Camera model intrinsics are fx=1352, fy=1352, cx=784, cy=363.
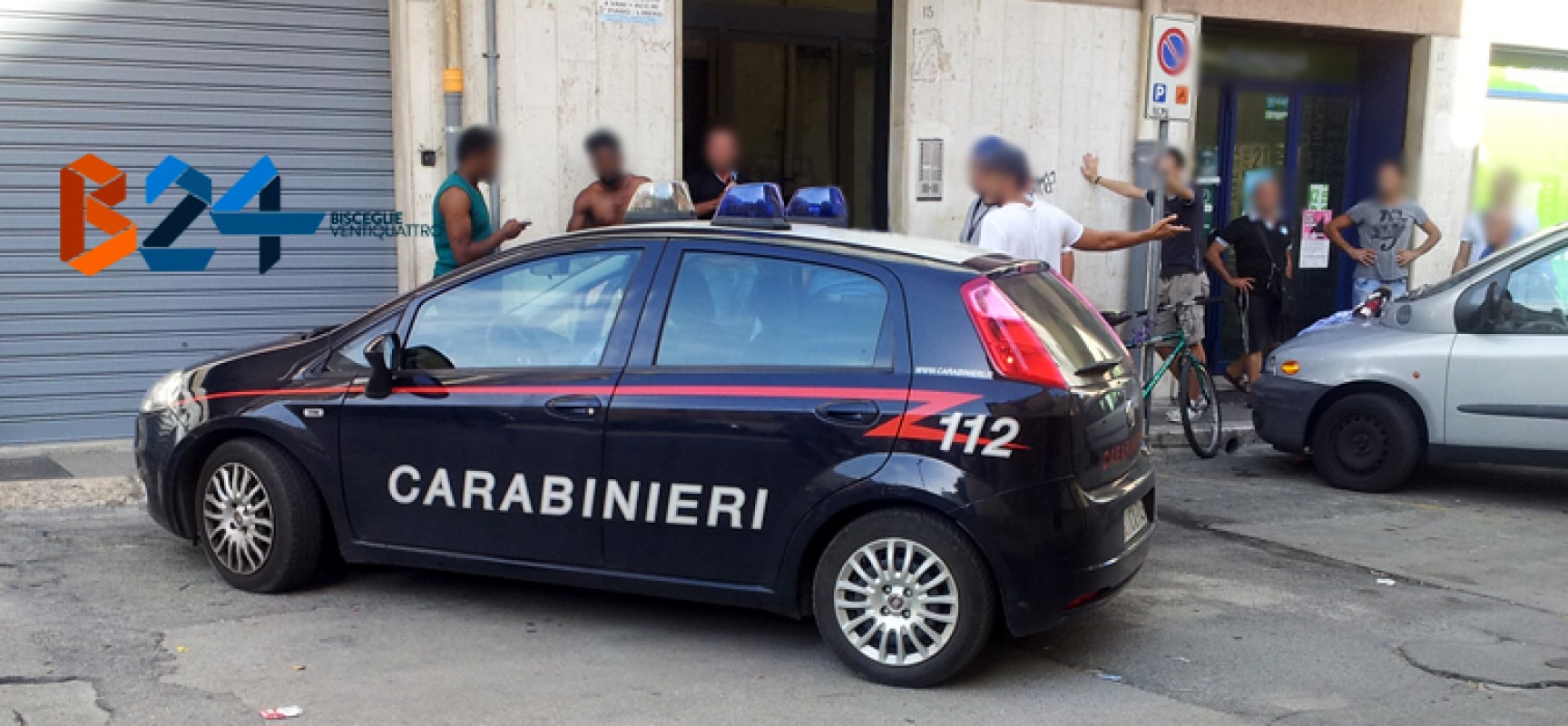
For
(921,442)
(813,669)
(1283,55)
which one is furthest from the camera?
(1283,55)

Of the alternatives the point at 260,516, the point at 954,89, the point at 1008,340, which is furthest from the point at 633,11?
the point at 1008,340

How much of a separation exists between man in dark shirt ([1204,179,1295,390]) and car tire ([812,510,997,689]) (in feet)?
24.1

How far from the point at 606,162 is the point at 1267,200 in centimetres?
573

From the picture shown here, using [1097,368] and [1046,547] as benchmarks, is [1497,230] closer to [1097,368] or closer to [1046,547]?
[1097,368]

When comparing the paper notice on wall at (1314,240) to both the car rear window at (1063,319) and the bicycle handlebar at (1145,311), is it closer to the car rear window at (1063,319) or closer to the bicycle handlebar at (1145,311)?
the bicycle handlebar at (1145,311)

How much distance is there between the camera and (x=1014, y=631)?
4.55 m

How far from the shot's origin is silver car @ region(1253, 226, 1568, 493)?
301 inches

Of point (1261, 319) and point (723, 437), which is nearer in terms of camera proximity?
point (723, 437)

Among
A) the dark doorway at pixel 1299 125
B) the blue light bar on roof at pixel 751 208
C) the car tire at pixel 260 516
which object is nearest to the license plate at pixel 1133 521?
the blue light bar on roof at pixel 751 208

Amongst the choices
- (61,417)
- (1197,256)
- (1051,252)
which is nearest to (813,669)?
(1051,252)

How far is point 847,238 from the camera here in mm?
4922

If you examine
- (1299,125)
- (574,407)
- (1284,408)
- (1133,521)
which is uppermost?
(1299,125)

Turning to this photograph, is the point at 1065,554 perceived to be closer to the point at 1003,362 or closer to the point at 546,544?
the point at 1003,362

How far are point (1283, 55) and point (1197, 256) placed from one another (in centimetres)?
323
